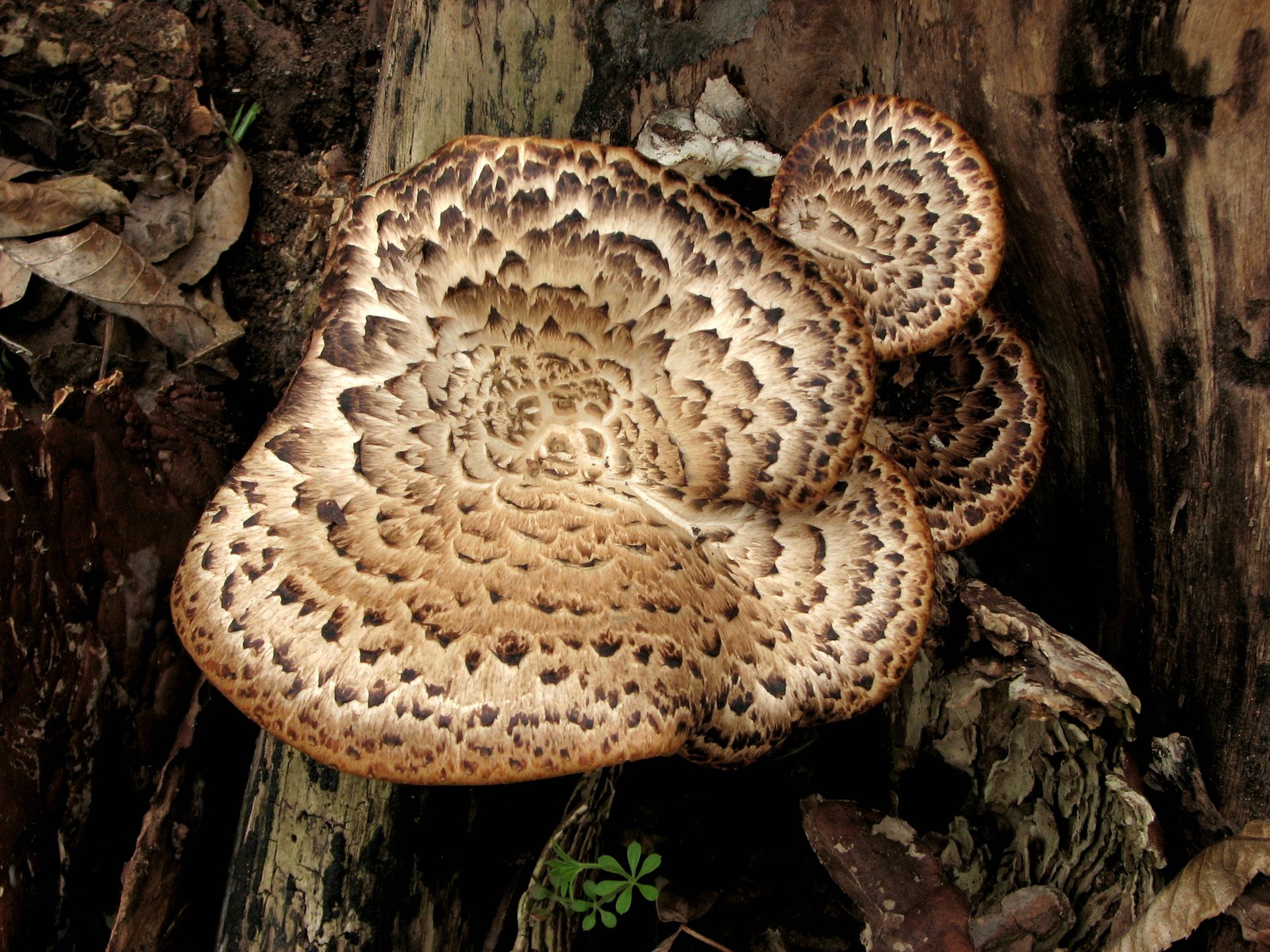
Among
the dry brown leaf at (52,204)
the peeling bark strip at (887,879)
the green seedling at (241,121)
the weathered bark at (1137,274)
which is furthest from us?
the green seedling at (241,121)

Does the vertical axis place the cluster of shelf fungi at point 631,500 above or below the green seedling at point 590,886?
above

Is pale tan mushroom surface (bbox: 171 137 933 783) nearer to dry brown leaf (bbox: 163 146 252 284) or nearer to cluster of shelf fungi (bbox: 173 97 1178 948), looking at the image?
cluster of shelf fungi (bbox: 173 97 1178 948)

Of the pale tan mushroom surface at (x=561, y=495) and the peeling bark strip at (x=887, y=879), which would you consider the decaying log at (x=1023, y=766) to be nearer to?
the peeling bark strip at (x=887, y=879)

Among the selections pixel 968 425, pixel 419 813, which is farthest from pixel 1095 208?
pixel 419 813

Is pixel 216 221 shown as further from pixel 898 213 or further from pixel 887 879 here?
pixel 887 879

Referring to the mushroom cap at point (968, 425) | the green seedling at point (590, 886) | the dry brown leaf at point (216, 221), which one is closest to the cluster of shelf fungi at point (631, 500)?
the green seedling at point (590, 886)

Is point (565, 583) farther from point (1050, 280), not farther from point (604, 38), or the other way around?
point (604, 38)

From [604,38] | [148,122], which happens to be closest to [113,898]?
[148,122]
